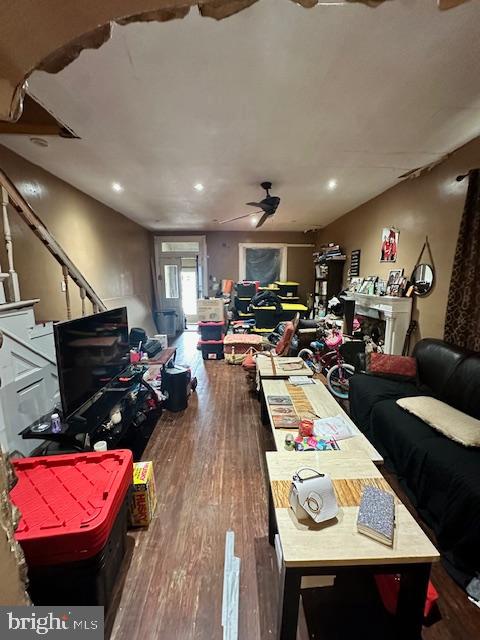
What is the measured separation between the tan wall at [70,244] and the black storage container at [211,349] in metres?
1.58

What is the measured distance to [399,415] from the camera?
79.0 inches

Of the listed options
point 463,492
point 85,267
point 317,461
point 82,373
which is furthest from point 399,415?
point 85,267

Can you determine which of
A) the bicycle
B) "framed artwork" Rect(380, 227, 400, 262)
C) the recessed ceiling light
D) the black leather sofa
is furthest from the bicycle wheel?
the recessed ceiling light

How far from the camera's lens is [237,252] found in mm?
6859

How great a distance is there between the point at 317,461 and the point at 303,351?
2206 millimetres

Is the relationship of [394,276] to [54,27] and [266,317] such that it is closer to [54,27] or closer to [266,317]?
[266,317]

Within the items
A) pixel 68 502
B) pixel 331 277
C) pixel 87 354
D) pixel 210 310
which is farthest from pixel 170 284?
pixel 68 502

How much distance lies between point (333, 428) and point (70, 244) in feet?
11.6

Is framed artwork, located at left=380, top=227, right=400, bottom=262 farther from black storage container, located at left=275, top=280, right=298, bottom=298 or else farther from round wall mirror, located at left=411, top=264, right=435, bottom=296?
black storage container, located at left=275, top=280, right=298, bottom=298

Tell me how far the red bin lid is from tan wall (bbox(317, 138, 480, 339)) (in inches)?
123

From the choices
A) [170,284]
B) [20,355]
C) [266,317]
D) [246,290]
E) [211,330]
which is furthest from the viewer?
[170,284]

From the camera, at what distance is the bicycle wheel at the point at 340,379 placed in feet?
10.4

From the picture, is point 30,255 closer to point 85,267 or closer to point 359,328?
point 85,267

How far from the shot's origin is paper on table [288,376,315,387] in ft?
8.00
